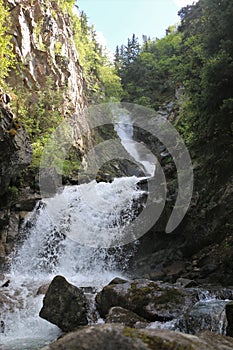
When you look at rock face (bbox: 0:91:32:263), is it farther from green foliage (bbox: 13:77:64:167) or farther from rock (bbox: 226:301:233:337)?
rock (bbox: 226:301:233:337)

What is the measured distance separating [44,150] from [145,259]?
27.9 ft

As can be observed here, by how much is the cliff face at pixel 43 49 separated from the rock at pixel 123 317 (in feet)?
50.2

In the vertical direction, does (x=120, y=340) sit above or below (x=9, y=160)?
below

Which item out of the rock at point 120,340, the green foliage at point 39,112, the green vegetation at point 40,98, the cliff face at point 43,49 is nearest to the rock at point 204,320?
the rock at point 120,340

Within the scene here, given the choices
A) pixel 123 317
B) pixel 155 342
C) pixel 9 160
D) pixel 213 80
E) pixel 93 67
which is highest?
pixel 93 67

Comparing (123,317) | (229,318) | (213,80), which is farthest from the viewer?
(213,80)

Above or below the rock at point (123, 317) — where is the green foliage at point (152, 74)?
above

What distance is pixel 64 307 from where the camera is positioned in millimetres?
6887

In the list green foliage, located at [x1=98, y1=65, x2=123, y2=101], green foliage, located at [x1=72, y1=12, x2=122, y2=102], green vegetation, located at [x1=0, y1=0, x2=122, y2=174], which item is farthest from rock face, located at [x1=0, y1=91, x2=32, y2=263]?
green foliage, located at [x1=98, y1=65, x2=123, y2=101]

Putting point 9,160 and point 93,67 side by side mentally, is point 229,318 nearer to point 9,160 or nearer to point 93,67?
point 9,160

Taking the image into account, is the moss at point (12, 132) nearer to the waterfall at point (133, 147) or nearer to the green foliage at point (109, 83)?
the waterfall at point (133, 147)

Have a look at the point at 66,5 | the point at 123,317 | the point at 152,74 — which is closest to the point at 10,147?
the point at 123,317

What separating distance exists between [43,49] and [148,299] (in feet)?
62.5

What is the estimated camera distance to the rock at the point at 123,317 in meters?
6.18
